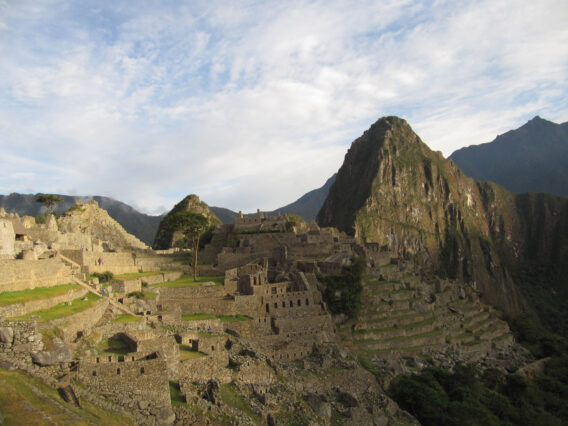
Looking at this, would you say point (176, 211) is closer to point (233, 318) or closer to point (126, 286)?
point (126, 286)

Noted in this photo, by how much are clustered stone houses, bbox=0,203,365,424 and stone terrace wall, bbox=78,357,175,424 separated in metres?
0.04

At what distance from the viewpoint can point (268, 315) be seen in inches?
1367

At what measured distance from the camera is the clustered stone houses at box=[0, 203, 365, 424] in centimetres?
1764

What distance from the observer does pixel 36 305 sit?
21547 mm

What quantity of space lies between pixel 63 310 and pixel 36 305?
1.25 meters

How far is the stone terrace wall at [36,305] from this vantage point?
19.3 meters

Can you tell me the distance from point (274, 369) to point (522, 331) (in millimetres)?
54017

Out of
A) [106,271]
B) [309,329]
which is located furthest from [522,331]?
[106,271]

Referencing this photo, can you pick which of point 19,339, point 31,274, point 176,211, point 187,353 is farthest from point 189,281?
point 176,211

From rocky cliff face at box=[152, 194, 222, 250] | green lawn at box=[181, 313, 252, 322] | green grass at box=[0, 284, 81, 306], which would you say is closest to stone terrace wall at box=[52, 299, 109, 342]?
green grass at box=[0, 284, 81, 306]

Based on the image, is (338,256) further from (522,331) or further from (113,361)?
(522,331)

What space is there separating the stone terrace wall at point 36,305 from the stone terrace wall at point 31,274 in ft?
5.80

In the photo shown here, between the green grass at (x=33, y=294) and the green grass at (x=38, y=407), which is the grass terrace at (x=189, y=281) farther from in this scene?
the green grass at (x=38, y=407)

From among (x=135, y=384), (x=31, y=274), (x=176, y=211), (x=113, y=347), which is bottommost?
(x=135, y=384)
